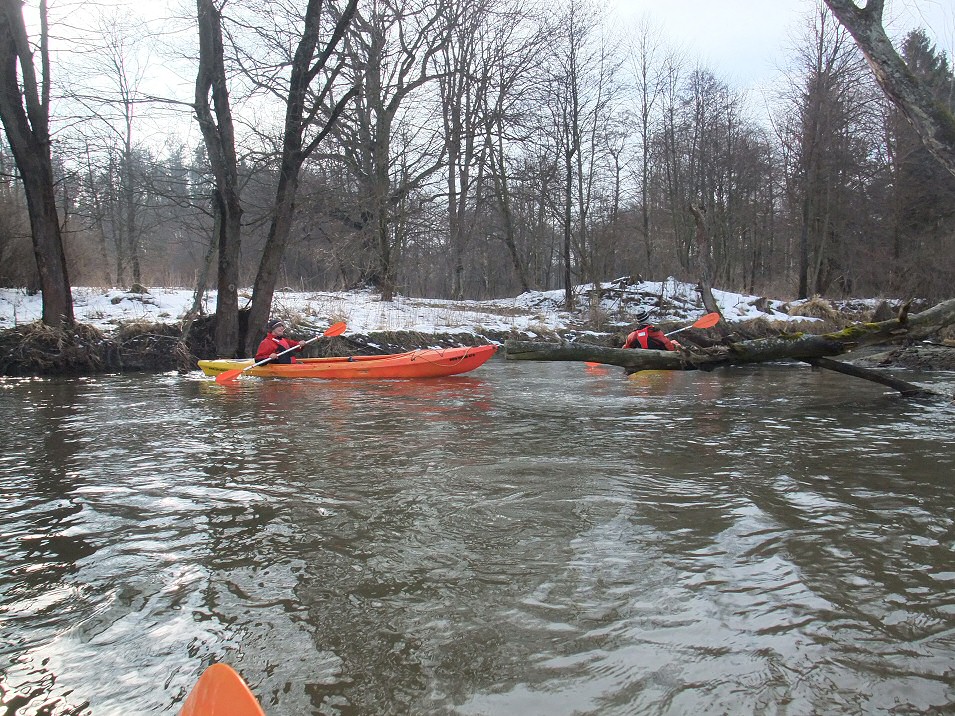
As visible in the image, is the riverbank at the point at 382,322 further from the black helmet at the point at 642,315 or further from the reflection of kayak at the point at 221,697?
the reflection of kayak at the point at 221,697

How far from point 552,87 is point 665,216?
26.6ft

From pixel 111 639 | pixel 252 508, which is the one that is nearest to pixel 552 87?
pixel 252 508

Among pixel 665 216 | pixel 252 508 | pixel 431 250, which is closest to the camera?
pixel 252 508

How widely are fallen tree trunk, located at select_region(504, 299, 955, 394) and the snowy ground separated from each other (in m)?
8.21

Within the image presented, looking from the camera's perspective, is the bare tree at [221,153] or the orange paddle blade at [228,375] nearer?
the orange paddle blade at [228,375]

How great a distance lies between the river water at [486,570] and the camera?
6.97ft

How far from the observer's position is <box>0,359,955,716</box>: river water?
83.7 inches

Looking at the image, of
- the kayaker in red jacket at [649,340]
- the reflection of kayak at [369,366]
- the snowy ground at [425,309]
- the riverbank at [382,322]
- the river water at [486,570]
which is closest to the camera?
the river water at [486,570]

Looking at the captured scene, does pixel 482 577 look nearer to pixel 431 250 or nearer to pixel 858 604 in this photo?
pixel 858 604

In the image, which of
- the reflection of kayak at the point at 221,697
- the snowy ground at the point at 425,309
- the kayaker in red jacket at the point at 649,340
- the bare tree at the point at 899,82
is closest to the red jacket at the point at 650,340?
the kayaker in red jacket at the point at 649,340

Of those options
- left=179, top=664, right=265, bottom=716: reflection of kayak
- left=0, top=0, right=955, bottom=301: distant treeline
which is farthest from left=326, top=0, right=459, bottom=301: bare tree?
left=179, top=664, right=265, bottom=716: reflection of kayak

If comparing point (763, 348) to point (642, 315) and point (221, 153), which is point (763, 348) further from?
point (642, 315)

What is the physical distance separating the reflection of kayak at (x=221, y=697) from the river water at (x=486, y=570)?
0.67 metres

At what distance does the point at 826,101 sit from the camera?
65.1ft
